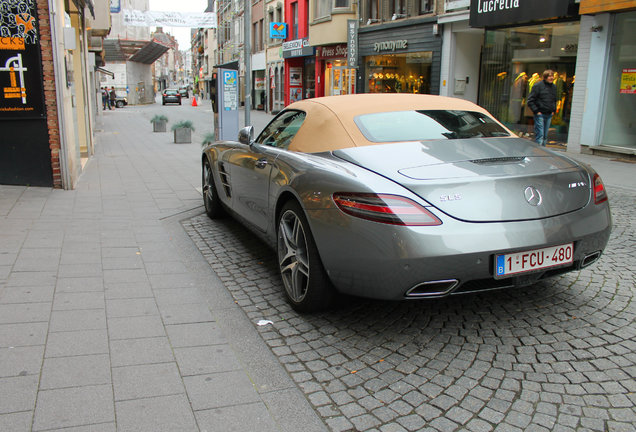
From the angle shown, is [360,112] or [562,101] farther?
[562,101]

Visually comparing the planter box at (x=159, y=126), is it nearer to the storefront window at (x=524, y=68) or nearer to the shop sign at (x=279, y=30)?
the storefront window at (x=524, y=68)

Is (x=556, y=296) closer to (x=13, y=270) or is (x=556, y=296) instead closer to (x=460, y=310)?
(x=460, y=310)

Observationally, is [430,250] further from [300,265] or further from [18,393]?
[18,393]

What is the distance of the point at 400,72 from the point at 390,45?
1.18 metres

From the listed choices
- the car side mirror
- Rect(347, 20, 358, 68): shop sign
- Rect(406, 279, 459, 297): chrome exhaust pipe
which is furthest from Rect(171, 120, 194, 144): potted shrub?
Rect(406, 279, 459, 297): chrome exhaust pipe

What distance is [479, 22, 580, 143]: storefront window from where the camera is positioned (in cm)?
1427

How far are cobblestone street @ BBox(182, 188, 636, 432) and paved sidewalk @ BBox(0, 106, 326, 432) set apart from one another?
8.0 inches

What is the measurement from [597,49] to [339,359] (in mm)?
12369

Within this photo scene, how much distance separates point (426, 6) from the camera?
2055 cm

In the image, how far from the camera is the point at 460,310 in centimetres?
373

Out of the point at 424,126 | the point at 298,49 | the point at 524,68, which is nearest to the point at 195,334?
the point at 424,126

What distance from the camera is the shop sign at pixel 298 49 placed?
107 feet

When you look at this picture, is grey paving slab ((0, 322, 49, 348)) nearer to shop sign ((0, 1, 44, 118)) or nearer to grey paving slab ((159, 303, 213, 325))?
grey paving slab ((159, 303, 213, 325))

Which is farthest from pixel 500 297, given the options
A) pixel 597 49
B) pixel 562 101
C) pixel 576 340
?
pixel 562 101
